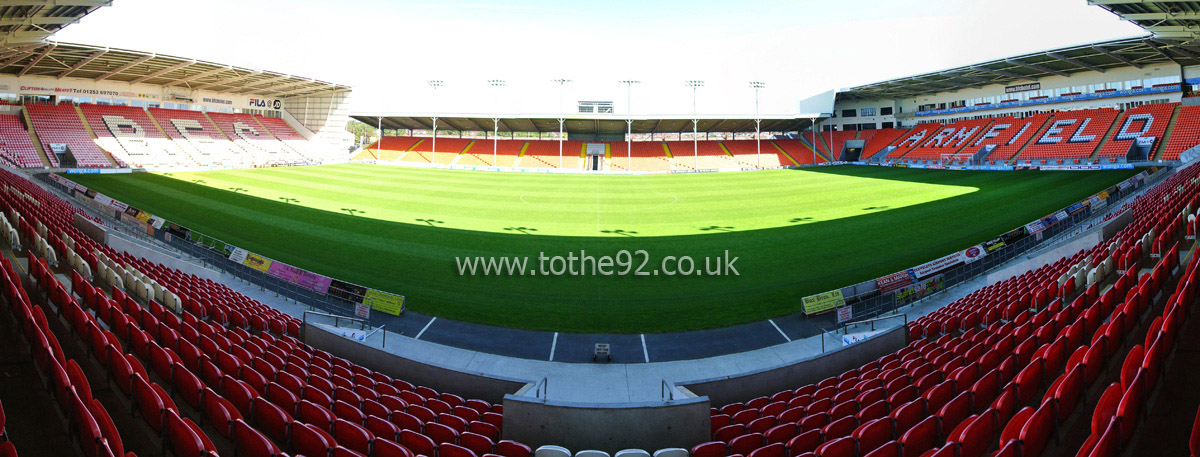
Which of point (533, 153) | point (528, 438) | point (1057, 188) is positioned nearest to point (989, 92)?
point (1057, 188)

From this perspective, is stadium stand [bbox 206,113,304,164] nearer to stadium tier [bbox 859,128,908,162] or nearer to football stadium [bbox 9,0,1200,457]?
football stadium [bbox 9,0,1200,457]

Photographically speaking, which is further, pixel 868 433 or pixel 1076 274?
pixel 1076 274

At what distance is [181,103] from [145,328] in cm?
6455

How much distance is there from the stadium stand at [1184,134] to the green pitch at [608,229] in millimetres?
6088

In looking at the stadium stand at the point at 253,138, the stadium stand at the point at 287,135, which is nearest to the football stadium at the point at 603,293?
the stadium stand at the point at 253,138

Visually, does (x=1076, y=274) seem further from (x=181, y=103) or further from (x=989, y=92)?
(x=181, y=103)

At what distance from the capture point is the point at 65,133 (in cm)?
4756

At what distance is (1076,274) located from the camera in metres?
10.9

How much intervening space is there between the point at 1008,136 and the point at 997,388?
5689 cm

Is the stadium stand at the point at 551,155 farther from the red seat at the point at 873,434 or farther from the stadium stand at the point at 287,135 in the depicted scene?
the red seat at the point at 873,434

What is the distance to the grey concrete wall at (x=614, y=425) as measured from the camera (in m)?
7.46

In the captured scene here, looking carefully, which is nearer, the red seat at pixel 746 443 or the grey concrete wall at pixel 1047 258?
the red seat at pixel 746 443

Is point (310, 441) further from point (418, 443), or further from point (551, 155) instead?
point (551, 155)

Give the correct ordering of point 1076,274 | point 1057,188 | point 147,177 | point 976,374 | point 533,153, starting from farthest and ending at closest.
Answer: point 533,153, point 147,177, point 1057,188, point 1076,274, point 976,374
